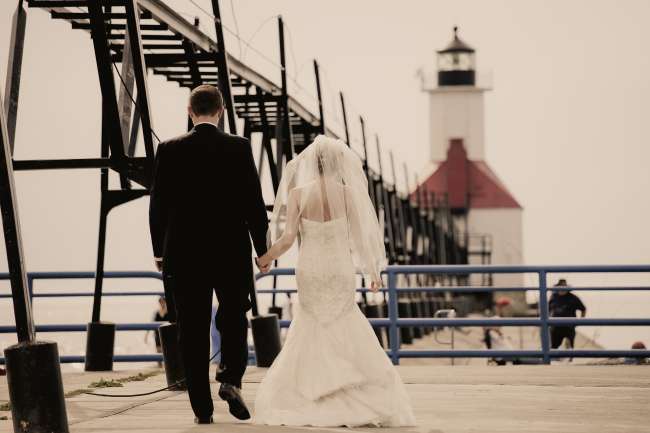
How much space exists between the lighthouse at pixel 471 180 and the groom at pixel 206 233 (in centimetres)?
8008

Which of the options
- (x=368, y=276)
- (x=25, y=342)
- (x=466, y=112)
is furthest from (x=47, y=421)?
(x=466, y=112)

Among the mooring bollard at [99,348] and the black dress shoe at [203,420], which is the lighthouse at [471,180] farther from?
the black dress shoe at [203,420]

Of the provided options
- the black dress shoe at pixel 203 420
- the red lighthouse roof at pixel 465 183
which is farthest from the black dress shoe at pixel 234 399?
the red lighthouse roof at pixel 465 183

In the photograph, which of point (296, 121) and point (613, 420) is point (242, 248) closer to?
point (613, 420)

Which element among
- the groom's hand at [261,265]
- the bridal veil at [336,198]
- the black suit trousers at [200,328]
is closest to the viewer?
the black suit trousers at [200,328]

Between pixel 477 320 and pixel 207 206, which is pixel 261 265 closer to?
pixel 207 206

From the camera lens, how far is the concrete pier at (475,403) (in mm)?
7531

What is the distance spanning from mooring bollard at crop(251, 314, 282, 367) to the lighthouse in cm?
7567

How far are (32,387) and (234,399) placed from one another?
120cm

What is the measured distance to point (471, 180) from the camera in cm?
8919

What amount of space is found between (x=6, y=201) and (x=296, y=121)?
20130mm

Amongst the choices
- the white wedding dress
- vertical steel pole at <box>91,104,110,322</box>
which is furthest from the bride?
vertical steel pole at <box>91,104,110,322</box>

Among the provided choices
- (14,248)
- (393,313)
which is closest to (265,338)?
(393,313)

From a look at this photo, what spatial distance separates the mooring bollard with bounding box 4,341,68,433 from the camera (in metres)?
6.82
